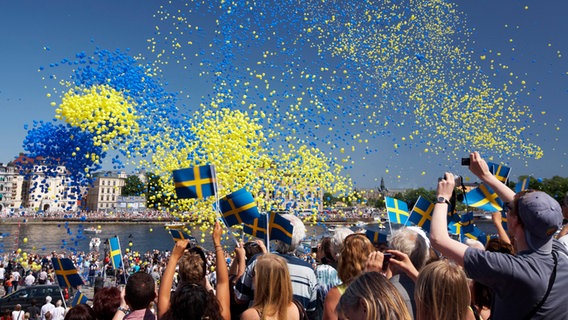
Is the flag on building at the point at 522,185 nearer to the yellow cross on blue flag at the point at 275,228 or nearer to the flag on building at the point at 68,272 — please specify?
the yellow cross on blue flag at the point at 275,228

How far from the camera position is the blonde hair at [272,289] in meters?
2.94

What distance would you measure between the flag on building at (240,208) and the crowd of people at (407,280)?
215 centimetres

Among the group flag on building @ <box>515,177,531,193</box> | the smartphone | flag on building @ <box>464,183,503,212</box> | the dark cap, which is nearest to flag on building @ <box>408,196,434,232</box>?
flag on building @ <box>464,183,503,212</box>

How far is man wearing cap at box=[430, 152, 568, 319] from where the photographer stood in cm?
231

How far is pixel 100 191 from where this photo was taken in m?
120

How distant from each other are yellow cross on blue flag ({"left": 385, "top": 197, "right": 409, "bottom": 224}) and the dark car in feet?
37.4

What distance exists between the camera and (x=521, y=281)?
2.31 metres

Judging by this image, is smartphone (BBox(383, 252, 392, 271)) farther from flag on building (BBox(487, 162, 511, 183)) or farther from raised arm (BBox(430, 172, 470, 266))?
flag on building (BBox(487, 162, 511, 183))

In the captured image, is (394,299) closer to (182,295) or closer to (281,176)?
(182,295)

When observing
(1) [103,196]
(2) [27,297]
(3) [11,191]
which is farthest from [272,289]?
(1) [103,196]

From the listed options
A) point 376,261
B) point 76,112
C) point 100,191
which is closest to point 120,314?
point 376,261

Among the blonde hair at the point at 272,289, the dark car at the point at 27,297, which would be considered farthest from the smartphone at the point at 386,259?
the dark car at the point at 27,297

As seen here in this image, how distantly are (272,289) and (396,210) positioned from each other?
12.6 ft

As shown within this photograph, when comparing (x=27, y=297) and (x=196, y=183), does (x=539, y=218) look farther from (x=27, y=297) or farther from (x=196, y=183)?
(x=27, y=297)
